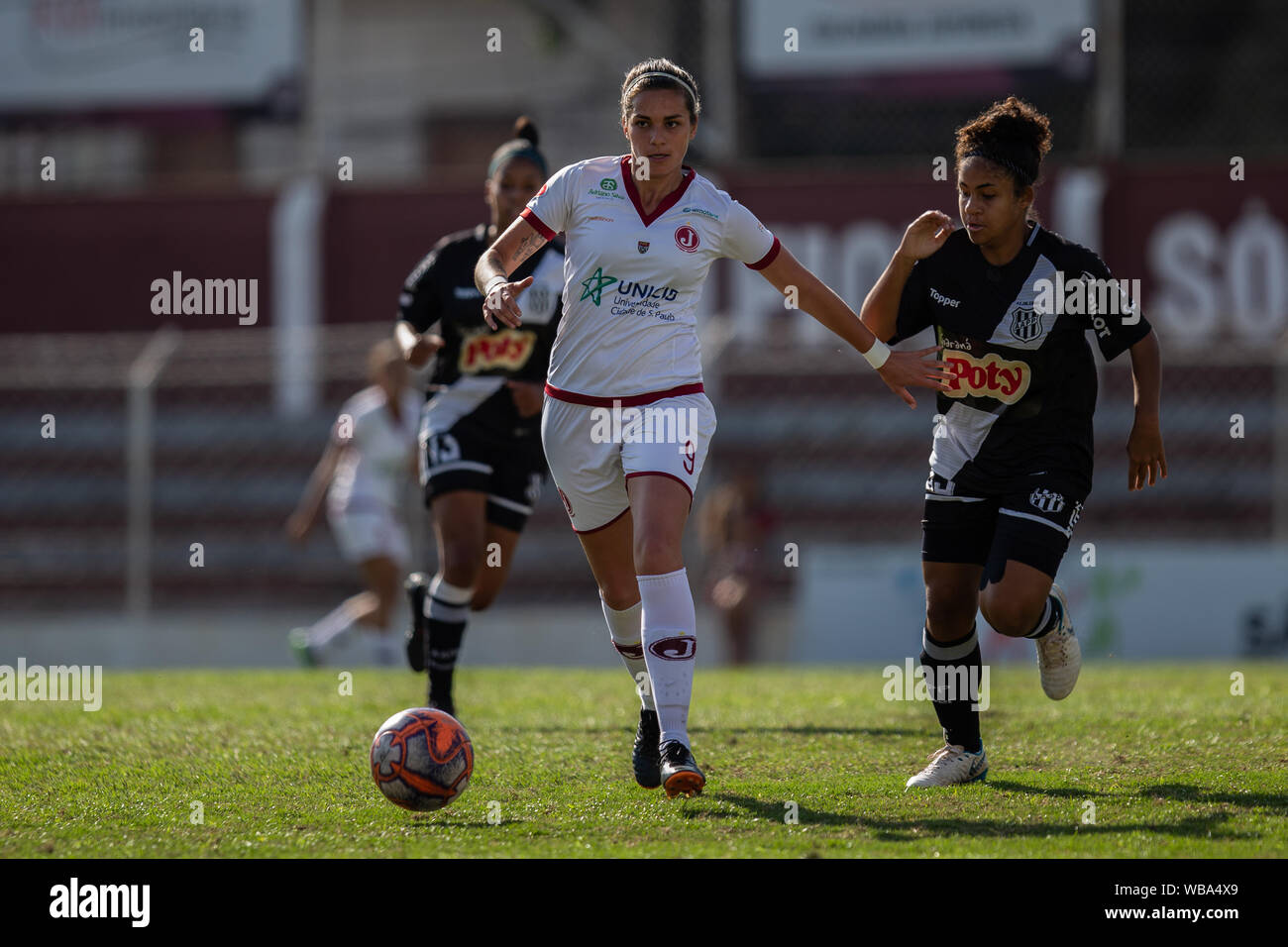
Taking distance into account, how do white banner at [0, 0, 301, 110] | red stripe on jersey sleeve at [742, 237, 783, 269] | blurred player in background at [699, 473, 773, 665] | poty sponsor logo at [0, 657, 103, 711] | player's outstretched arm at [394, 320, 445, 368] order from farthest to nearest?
1. white banner at [0, 0, 301, 110]
2. blurred player in background at [699, 473, 773, 665]
3. poty sponsor logo at [0, 657, 103, 711]
4. player's outstretched arm at [394, 320, 445, 368]
5. red stripe on jersey sleeve at [742, 237, 783, 269]

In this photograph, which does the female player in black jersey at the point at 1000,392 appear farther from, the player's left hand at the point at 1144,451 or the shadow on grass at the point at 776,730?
the shadow on grass at the point at 776,730

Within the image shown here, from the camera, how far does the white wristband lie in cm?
585

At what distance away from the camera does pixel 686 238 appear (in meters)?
5.77

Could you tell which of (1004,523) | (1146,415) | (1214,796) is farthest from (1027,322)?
(1214,796)

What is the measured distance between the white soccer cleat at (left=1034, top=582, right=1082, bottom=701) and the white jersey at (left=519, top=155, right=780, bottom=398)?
174 cm

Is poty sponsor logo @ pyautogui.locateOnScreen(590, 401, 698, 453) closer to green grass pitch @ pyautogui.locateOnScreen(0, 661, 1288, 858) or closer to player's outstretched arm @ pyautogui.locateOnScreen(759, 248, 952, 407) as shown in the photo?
player's outstretched arm @ pyautogui.locateOnScreen(759, 248, 952, 407)

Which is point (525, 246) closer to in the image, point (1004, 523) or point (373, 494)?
point (1004, 523)

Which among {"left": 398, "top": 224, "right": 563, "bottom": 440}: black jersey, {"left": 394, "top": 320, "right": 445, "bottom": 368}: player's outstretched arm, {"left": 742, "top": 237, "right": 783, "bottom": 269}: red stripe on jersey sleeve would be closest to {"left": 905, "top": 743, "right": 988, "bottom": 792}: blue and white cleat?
{"left": 742, "top": 237, "right": 783, "bottom": 269}: red stripe on jersey sleeve

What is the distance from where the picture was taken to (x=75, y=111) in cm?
1825

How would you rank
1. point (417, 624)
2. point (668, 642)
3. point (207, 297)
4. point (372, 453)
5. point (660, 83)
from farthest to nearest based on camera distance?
point (207, 297)
point (372, 453)
point (417, 624)
point (660, 83)
point (668, 642)

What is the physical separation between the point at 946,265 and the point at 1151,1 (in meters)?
14.1

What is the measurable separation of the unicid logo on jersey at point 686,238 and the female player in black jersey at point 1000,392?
0.75 metres

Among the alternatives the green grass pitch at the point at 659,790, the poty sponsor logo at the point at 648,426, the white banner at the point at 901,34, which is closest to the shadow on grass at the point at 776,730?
the green grass pitch at the point at 659,790

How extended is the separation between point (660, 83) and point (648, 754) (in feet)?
7.99
